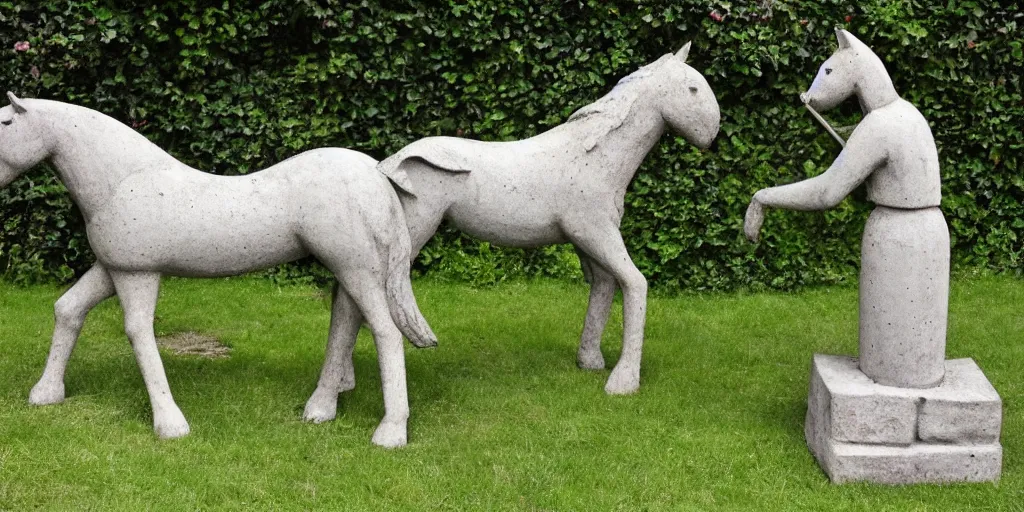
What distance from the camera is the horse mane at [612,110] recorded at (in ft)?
17.4

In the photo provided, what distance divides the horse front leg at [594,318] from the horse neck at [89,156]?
8.05ft

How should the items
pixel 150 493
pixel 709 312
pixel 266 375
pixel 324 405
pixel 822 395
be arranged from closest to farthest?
pixel 150 493, pixel 822 395, pixel 324 405, pixel 266 375, pixel 709 312

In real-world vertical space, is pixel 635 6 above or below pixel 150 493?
above

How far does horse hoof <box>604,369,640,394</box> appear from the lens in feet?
17.9

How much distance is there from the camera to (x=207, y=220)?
180 inches

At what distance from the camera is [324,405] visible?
504cm

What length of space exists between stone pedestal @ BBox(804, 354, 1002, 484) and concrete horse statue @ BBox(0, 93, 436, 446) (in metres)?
1.88

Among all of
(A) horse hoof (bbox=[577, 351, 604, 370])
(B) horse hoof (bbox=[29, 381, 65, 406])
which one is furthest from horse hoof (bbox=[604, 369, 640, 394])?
(B) horse hoof (bbox=[29, 381, 65, 406])

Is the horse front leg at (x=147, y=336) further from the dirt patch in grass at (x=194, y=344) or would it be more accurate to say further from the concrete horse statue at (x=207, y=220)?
the dirt patch in grass at (x=194, y=344)

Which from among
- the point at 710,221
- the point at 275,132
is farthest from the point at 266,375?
the point at 710,221

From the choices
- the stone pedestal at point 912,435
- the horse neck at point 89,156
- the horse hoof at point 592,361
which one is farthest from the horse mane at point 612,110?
the horse neck at point 89,156

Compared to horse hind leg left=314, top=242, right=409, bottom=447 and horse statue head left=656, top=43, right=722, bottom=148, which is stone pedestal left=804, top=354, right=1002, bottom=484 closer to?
horse statue head left=656, top=43, right=722, bottom=148

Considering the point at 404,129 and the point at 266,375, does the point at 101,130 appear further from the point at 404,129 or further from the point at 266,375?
the point at 404,129

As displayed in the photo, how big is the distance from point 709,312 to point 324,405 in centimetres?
316
